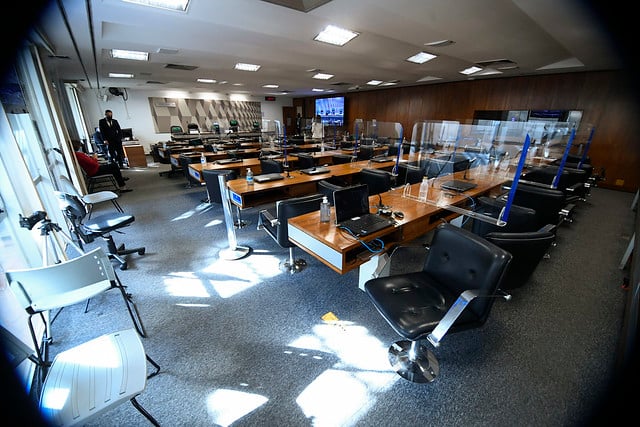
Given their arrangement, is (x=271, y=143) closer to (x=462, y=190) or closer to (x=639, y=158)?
(x=462, y=190)

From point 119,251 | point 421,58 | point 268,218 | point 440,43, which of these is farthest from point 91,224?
point 421,58

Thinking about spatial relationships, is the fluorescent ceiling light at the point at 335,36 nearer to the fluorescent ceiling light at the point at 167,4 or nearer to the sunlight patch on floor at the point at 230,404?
the fluorescent ceiling light at the point at 167,4

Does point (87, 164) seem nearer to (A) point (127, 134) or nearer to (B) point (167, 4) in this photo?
(B) point (167, 4)

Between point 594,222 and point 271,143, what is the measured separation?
22.8 feet

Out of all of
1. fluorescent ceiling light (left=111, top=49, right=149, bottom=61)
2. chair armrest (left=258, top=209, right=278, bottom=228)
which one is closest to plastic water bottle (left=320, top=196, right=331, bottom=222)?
chair armrest (left=258, top=209, right=278, bottom=228)

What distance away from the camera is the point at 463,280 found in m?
1.41

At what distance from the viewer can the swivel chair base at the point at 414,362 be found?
59.0 inches

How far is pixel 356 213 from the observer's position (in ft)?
6.33

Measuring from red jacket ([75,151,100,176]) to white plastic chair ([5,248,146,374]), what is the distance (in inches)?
185

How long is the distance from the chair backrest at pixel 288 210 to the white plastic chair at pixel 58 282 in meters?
1.22

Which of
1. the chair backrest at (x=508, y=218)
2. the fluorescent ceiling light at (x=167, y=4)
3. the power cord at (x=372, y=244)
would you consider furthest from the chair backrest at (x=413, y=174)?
the fluorescent ceiling light at (x=167, y=4)

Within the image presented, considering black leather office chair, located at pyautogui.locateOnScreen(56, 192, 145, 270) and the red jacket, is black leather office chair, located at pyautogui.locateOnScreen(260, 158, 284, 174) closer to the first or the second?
black leather office chair, located at pyautogui.locateOnScreen(56, 192, 145, 270)

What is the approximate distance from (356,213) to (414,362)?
1101mm

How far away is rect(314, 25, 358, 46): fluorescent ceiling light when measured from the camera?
3.59 m
